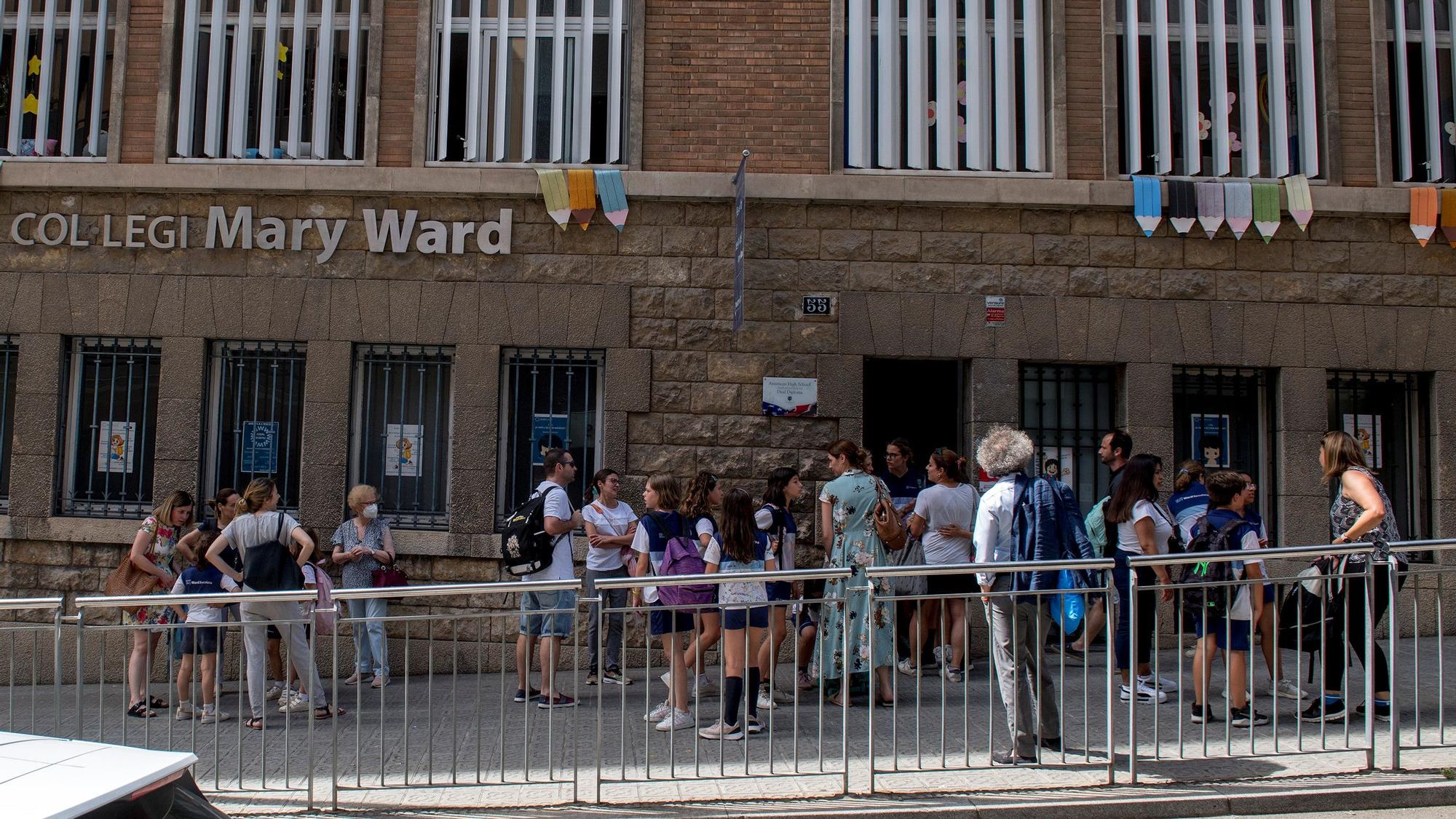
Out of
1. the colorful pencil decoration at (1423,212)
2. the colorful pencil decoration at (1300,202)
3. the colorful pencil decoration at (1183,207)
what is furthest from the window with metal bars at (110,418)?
the colorful pencil decoration at (1423,212)

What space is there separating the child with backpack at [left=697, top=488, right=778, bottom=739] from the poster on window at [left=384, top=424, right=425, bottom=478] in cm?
385

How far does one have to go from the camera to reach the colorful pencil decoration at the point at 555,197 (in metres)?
10.1

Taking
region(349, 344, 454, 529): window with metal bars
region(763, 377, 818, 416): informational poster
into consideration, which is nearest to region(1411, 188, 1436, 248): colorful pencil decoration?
region(763, 377, 818, 416): informational poster

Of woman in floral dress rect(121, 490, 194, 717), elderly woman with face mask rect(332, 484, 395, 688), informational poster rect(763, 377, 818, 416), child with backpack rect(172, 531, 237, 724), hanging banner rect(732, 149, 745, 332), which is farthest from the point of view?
informational poster rect(763, 377, 818, 416)

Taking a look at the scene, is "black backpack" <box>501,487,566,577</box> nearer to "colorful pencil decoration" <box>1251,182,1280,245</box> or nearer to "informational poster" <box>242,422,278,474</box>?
"informational poster" <box>242,422,278,474</box>

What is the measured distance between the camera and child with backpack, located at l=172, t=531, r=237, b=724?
6402 mm

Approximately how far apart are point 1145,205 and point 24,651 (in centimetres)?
989

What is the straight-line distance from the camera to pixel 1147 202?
33.2 feet

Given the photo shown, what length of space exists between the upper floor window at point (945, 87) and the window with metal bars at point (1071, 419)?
1.84 meters

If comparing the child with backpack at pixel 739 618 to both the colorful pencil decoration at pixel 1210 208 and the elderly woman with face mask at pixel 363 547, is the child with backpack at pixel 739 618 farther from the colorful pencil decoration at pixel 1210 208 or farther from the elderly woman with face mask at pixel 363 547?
the colorful pencil decoration at pixel 1210 208

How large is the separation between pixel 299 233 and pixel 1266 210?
27.0 ft

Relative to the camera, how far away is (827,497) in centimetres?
816

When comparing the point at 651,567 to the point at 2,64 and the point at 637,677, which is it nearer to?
the point at 637,677

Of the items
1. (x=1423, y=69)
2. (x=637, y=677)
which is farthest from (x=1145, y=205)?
(x=637, y=677)
